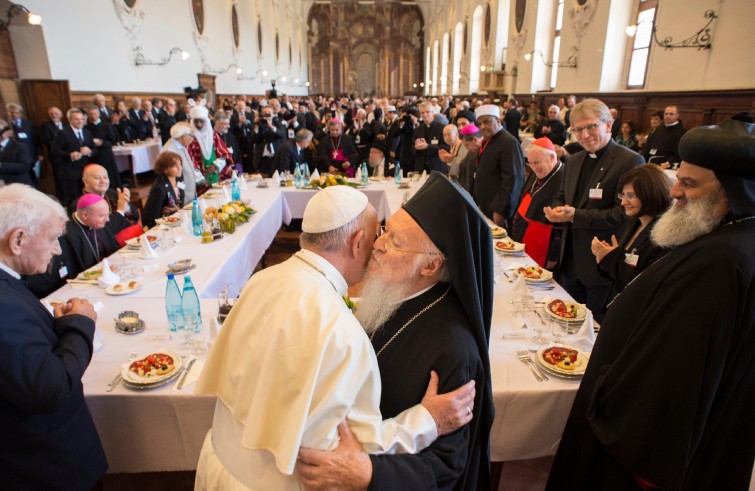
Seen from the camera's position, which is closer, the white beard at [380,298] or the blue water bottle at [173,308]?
the white beard at [380,298]

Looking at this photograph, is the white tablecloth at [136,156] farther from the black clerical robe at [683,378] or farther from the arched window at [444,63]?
the arched window at [444,63]

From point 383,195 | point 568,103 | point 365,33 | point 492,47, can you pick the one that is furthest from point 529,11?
point 365,33

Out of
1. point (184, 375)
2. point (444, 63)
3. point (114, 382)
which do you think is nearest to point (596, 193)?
point (184, 375)

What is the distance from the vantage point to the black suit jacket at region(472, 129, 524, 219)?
481 cm

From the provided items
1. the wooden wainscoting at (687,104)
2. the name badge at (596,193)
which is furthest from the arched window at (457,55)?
the name badge at (596,193)

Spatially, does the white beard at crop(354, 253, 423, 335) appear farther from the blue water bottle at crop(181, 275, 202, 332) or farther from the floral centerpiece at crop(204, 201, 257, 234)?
the floral centerpiece at crop(204, 201, 257, 234)

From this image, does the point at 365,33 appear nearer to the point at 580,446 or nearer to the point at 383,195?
the point at 383,195

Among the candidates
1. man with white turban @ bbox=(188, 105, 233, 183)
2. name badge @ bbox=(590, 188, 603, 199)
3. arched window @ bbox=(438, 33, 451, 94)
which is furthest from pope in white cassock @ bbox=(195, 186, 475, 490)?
arched window @ bbox=(438, 33, 451, 94)

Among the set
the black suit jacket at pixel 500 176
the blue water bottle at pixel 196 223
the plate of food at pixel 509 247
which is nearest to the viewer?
the plate of food at pixel 509 247

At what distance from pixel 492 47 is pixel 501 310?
1853cm

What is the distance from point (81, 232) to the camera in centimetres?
349

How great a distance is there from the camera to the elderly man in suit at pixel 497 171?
4.82m

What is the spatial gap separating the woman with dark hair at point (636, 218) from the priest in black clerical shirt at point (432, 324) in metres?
1.60

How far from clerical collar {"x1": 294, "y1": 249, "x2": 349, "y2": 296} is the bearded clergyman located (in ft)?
3.75
